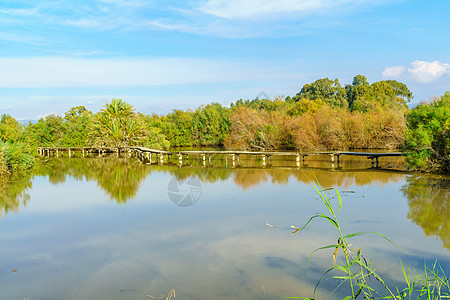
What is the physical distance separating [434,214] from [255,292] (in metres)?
5.85

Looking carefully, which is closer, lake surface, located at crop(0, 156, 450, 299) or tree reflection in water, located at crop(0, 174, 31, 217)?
lake surface, located at crop(0, 156, 450, 299)

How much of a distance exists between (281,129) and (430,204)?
23.2 meters

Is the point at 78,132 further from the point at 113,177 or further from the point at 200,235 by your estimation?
the point at 200,235

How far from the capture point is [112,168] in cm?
2008

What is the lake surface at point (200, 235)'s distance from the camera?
5.15 metres

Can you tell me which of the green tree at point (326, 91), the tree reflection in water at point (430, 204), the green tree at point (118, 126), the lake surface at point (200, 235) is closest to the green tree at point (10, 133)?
the lake surface at point (200, 235)

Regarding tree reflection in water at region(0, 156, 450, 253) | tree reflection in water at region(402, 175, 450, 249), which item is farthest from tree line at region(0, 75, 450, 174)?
tree reflection in water at region(402, 175, 450, 249)

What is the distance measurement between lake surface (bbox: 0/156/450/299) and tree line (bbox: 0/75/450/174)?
83.0 inches

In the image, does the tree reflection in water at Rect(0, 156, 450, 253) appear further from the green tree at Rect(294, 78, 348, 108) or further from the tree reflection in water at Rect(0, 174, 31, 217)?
the green tree at Rect(294, 78, 348, 108)

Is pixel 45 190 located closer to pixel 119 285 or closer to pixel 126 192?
pixel 126 192

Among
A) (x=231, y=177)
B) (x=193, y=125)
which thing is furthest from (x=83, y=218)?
(x=193, y=125)

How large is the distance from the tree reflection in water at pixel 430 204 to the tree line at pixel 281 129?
2366mm

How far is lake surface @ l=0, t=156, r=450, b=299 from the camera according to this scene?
5152 mm

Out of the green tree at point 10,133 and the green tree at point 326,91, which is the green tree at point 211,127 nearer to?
the green tree at point 326,91
